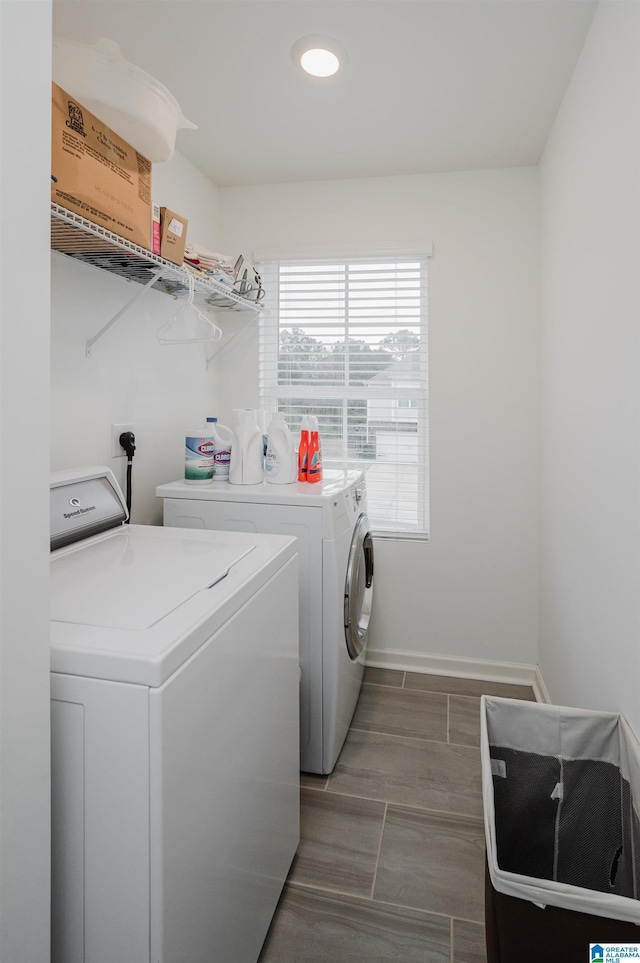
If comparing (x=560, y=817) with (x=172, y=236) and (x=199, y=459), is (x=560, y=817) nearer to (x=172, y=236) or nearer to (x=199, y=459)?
(x=199, y=459)

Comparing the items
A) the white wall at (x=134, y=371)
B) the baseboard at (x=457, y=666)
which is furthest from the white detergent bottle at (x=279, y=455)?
the baseboard at (x=457, y=666)

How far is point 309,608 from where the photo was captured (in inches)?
75.2

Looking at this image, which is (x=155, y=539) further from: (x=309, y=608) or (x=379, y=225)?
(x=379, y=225)

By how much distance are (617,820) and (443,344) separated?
2041mm

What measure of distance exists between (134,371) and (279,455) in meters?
0.65

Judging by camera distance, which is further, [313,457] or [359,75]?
[313,457]

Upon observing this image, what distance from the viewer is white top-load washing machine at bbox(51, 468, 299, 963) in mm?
822

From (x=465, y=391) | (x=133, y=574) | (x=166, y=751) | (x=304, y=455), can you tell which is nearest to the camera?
(x=166, y=751)

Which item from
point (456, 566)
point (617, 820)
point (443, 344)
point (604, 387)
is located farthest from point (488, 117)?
point (617, 820)

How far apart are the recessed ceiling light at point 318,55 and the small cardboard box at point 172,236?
0.67 m

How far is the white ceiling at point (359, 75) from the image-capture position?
1600 millimetres

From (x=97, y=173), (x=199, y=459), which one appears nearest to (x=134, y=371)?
(x=199, y=459)

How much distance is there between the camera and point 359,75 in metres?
1.90

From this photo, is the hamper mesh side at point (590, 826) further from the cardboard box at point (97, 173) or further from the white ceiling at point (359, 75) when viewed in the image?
the white ceiling at point (359, 75)
